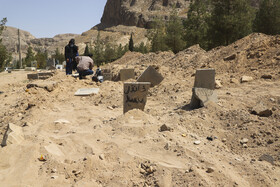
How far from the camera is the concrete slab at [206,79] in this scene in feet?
20.7

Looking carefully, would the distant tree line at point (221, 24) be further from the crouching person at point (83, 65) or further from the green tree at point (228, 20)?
the crouching person at point (83, 65)

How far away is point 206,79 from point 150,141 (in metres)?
3.18

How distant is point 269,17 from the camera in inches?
810

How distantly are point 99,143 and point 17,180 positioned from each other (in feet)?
4.06

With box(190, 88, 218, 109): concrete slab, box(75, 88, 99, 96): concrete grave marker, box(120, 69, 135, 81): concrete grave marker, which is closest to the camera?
box(190, 88, 218, 109): concrete slab

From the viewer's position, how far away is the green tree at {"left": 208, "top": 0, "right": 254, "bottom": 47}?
18328mm

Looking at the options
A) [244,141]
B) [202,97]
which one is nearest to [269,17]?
[202,97]

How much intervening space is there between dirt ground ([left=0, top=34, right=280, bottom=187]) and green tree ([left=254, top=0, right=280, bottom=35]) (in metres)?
15.5

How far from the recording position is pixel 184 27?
2317 cm

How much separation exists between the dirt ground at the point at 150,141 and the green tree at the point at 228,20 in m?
12.0

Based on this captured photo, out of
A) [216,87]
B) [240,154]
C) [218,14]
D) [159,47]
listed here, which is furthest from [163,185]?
[159,47]

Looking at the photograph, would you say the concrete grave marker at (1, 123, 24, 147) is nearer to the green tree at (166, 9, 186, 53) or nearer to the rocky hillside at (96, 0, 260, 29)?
the green tree at (166, 9, 186, 53)

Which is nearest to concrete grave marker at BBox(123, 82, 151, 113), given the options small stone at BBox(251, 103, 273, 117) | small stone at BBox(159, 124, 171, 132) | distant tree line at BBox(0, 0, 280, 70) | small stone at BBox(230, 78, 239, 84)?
small stone at BBox(159, 124, 171, 132)

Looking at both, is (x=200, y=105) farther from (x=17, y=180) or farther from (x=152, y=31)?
(x=152, y=31)
